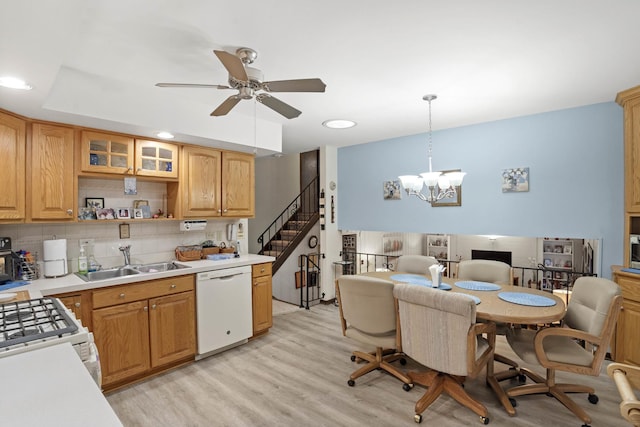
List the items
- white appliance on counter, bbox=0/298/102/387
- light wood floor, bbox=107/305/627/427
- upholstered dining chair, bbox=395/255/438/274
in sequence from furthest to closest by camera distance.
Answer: upholstered dining chair, bbox=395/255/438/274 → light wood floor, bbox=107/305/627/427 → white appliance on counter, bbox=0/298/102/387

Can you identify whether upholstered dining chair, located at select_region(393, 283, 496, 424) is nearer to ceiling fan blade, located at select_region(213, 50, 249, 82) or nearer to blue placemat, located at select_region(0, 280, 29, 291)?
ceiling fan blade, located at select_region(213, 50, 249, 82)

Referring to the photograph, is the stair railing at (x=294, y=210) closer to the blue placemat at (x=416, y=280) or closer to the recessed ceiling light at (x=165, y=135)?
the blue placemat at (x=416, y=280)

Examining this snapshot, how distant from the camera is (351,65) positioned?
239cm

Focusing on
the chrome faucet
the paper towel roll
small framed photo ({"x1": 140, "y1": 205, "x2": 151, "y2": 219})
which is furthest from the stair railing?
the paper towel roll

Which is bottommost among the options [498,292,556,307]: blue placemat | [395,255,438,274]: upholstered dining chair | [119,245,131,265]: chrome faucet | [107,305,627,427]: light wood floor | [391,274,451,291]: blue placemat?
[107,305,627,427]: light wood floor

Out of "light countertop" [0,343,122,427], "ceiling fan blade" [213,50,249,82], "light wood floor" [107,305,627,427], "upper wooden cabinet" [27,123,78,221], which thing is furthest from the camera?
"upper wooden cabinet" [27,123,78,221]

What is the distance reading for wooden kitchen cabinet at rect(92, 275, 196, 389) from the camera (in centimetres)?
264

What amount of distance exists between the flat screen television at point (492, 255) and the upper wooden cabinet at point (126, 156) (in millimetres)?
3756

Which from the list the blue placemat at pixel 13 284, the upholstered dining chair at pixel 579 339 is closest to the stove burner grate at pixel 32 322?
the blue placemat at pixel 13 284

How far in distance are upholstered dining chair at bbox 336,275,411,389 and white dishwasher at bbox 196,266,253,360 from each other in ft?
4.34

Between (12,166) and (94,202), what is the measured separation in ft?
2.44

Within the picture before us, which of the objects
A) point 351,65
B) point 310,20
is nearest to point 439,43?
point 351,65

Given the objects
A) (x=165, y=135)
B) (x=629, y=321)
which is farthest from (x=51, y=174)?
(x=629, y=321)

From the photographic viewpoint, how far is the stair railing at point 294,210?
686cm
